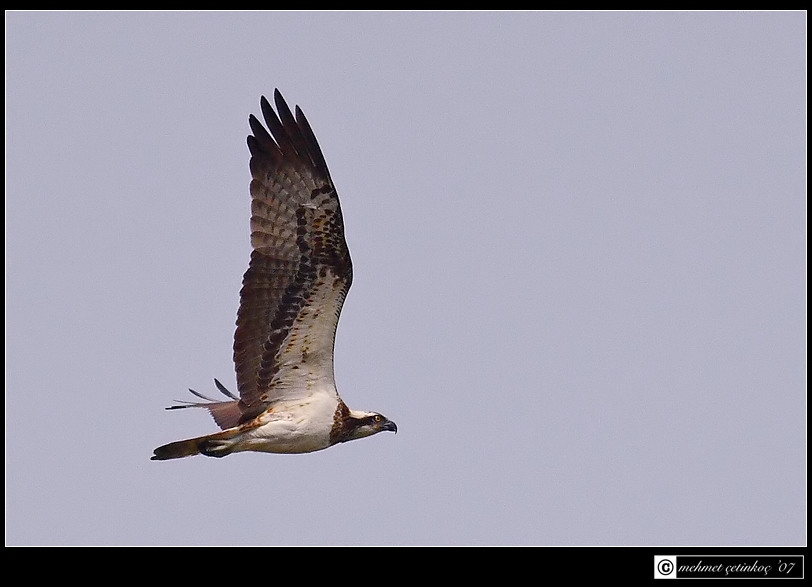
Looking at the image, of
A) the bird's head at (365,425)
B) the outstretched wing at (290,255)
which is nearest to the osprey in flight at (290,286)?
the outstretched wing at (290,255)

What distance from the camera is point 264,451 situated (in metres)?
15.2

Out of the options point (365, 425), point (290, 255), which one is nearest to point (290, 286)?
point (290, 255)

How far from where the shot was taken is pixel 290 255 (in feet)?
49.5

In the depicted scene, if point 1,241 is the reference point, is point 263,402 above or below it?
below

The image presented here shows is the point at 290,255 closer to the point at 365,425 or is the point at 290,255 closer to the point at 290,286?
the point at 290,286

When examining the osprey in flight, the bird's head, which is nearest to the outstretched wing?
the osprey in flight

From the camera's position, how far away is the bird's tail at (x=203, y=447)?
1475 centimetres

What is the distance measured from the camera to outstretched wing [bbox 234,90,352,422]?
15.0 metres

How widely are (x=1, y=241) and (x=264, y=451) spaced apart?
4.11m

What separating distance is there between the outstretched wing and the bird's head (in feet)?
1.86

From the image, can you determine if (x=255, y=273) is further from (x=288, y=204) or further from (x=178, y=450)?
(x=178, y=450)

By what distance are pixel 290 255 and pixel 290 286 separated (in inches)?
11.2
